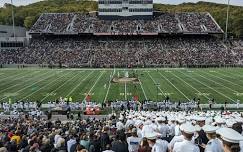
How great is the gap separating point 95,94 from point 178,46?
42.1 m

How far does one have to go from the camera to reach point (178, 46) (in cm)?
7544

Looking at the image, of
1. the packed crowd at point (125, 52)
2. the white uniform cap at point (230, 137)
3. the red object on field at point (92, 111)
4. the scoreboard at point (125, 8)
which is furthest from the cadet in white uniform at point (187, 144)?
the scoreboard at point (125, 8)

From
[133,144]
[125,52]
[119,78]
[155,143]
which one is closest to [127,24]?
[125,52]

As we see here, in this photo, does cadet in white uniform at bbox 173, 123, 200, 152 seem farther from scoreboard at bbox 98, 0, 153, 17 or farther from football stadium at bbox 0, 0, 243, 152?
scoreboard at bbox 98, 0, 153, 17

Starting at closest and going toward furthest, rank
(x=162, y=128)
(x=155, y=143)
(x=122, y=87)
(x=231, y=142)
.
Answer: (x=231, y=142) < (x=155, y=143) < (x=162, y=128) < (x=122, y=87)

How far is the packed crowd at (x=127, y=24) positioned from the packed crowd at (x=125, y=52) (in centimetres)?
183

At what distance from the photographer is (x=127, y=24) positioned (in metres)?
83.4

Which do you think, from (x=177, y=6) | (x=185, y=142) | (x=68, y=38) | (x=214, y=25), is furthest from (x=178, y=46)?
(x=177, y=6)

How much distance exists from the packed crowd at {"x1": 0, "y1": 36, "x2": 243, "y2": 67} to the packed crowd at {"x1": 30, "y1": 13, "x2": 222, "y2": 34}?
1829 mm

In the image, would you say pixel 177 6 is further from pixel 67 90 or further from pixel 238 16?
pixel 67 90

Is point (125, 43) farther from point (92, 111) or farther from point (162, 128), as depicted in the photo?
point (162, 128)

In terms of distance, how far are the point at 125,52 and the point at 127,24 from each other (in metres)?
13.3

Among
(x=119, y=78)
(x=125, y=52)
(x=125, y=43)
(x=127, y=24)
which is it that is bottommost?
(x=119, y=78)

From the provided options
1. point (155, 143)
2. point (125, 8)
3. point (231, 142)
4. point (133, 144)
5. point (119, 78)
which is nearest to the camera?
point (231, 142)
